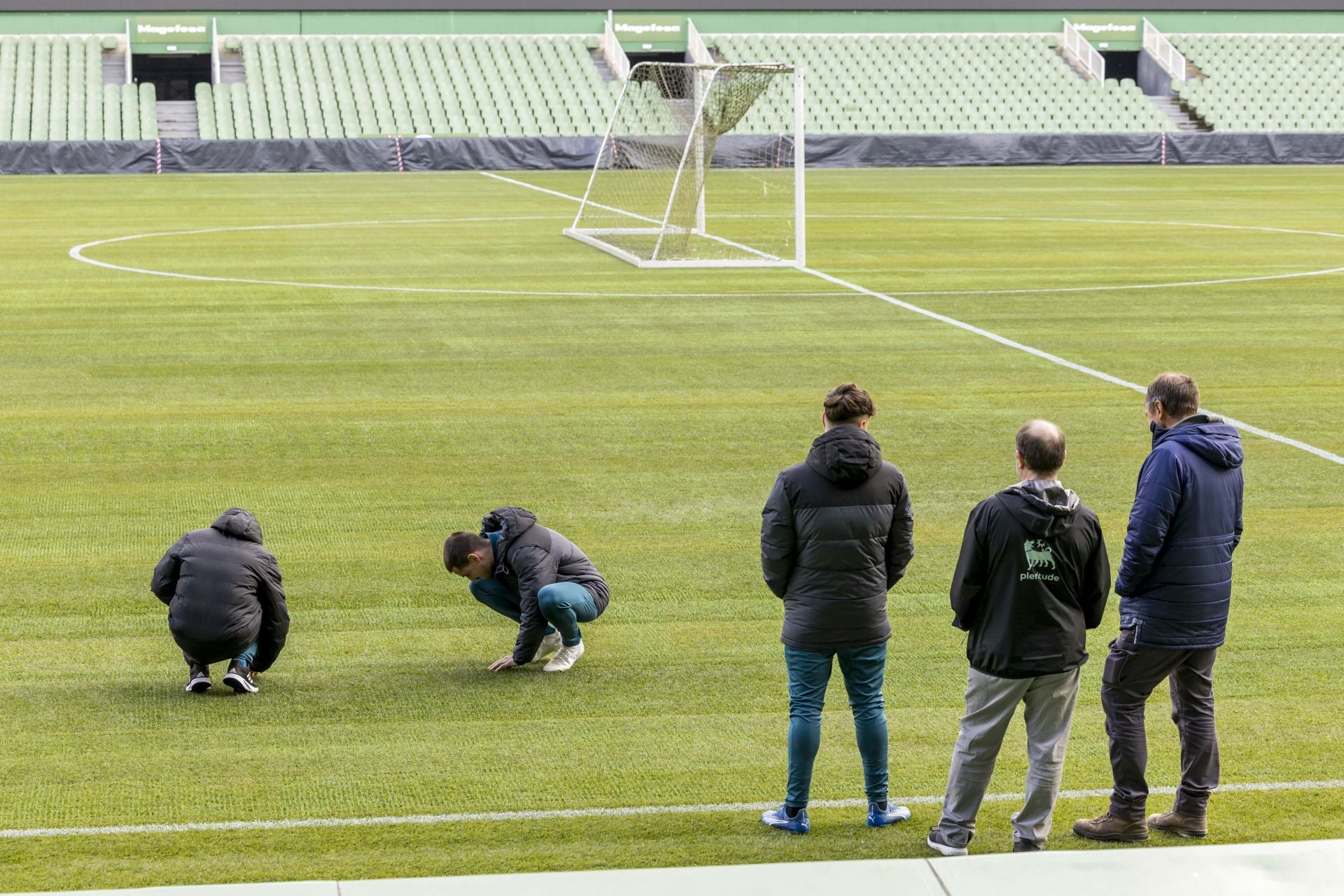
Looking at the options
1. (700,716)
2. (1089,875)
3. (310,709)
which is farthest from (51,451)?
(1089,875)

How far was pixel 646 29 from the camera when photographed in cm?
6481

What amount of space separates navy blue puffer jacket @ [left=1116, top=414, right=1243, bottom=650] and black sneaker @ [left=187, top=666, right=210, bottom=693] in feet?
14.8

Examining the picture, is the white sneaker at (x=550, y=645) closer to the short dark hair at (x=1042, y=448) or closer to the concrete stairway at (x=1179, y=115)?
the short dark hair at (x=1042, y=448)

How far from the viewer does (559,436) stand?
47.0 ft

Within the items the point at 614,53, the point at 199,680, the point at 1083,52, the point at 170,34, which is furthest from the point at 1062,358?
the point at 1083,52

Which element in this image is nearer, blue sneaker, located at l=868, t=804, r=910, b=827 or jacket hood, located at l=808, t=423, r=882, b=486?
jacket hood, located at l=808, t=423, r=882, b=486

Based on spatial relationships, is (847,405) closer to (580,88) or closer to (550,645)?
(550,645)

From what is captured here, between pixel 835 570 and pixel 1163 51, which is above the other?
pixel 1163 51

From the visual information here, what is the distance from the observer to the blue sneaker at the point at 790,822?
21.8ft

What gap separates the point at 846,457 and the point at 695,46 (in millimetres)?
59314

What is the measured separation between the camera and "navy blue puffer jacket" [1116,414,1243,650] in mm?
6398

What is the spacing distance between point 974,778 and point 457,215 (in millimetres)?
29882

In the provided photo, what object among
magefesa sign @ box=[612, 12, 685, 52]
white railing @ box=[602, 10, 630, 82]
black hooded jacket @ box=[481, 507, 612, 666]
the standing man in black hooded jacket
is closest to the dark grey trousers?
the standing man in black hooded jacket

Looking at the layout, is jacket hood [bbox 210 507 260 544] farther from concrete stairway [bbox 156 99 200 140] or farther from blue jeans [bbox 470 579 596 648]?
concrete stairway [bbox 156 99 200 140]
